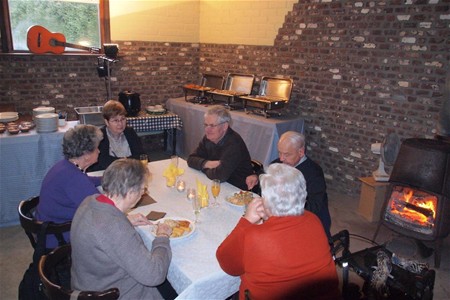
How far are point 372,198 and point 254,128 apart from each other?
1724 millimetres

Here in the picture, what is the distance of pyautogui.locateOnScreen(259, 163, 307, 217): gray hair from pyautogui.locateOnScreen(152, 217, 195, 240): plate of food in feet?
1.79

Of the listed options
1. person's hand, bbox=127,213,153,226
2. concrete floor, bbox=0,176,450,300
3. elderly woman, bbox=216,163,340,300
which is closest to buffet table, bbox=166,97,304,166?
concrete floor, bbox=0,176,450,300

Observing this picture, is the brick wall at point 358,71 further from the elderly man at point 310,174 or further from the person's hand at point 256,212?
the person's hand at point 256,212

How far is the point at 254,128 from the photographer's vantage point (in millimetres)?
4852

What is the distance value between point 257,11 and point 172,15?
1553 millimetres

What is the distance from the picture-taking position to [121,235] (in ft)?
5.04

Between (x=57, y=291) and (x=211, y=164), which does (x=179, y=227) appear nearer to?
(x=57, y=291)

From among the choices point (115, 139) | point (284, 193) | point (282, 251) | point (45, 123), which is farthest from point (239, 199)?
point (45, 123)

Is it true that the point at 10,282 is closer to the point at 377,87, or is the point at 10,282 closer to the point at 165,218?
the point at 165,218

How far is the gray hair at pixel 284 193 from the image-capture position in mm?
1576

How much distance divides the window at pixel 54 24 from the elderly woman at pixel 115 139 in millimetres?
2215

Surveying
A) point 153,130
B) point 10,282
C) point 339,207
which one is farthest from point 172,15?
point 10,282

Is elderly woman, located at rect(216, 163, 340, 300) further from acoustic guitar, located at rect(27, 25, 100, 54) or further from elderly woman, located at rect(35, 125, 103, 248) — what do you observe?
acoustic guitar, located at rect(27, 25, 100, 54)

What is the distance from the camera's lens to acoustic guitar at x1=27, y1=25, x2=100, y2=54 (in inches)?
191
